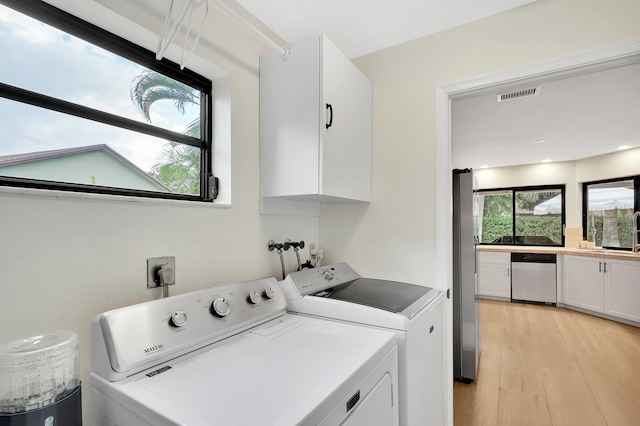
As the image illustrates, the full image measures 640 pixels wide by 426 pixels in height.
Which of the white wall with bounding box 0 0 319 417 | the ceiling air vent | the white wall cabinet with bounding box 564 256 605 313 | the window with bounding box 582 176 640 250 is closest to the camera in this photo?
the white wall with bounding box 0 0 319 417

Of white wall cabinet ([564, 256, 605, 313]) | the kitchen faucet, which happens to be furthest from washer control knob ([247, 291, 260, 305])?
the kitchen faucet

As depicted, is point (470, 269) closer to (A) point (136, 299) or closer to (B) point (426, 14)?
(B) point (426, 14)

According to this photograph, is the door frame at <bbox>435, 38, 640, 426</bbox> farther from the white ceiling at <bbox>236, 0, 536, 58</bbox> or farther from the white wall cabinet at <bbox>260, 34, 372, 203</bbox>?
the white wall cabinet at <bbox>260, 34, 372, 203</bbox>

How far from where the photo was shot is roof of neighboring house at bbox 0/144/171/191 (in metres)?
0.93

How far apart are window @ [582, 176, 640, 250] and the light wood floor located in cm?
129

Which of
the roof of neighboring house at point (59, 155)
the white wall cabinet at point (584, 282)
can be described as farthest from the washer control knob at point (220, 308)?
the white wall cabinet at point (584, 282)

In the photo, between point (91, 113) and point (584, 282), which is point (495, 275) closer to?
point (584, 282)

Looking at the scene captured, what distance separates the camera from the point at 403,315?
47.5 inches

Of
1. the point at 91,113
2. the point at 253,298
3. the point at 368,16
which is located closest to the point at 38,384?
the point at 253,298

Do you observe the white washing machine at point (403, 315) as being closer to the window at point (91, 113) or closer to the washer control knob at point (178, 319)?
the washer control knob at point (178, 319)

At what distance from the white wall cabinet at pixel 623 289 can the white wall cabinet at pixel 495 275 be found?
4.07 ft

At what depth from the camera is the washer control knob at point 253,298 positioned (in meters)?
1.27

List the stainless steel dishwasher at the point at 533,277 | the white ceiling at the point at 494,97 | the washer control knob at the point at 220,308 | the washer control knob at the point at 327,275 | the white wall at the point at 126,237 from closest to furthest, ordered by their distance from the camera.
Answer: the white wall at the point at 126,237 < the washer control knob at the point at 220,308 < the white ceiling at the point at 494,97 < the washer control knob at the point at 327,275 < the stainless steel dishwasher at the point at 533,277

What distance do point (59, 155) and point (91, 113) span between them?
0.19 meters
